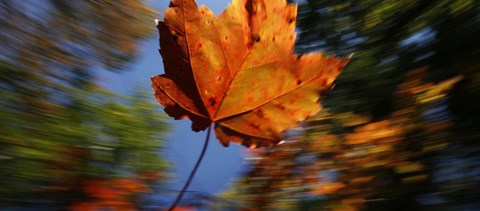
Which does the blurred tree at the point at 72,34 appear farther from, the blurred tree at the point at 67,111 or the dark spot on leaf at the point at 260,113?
the dark spot on leaf at the point at 260,113

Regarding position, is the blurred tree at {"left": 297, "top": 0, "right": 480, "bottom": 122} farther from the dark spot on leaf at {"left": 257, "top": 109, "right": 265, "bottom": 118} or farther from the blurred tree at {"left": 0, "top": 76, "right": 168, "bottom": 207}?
the blurred tree at {"left": 0, "top": 76, "right": 168, "bottom": 207}

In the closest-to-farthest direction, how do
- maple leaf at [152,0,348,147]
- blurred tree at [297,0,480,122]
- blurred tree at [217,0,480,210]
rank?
maple leaf at [152,0,348,147], blurred tree at [217,0,480,210], blurred tree at [297,0,480,122]

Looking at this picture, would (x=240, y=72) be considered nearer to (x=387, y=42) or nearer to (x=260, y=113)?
(x=260, y=113)

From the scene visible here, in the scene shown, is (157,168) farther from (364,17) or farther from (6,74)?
(364,17)

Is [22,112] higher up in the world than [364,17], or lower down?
lower down

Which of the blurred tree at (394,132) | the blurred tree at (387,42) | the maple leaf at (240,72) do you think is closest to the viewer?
the maple leaf at (240,72)

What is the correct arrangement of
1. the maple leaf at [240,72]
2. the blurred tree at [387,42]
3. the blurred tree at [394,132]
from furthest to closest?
the blurred tree at [387,42] → the blurred tree at [394,132] → the maple leaf at [240,72]

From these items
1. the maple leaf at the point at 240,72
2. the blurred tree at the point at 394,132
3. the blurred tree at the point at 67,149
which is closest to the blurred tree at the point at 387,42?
the blurred tree at the point at 394,132

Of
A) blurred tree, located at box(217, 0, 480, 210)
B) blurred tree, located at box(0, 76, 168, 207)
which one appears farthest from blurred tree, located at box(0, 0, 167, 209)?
blurred tree, located at box(217, 0, 480, 210)

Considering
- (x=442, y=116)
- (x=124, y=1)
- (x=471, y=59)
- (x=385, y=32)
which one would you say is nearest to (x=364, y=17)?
(x=385, y=32)
